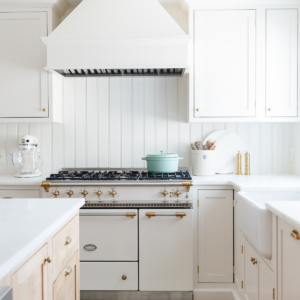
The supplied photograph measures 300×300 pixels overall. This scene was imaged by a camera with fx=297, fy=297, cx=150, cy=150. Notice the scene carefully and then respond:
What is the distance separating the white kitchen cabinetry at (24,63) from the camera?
243 centimetres

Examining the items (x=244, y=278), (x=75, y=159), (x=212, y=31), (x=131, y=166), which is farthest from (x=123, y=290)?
(x=212, y=31)

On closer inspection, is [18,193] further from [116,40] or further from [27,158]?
[116,40]

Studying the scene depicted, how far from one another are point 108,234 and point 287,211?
137 cm

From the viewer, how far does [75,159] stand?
281 centimetres

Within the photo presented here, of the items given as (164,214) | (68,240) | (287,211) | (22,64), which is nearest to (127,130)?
(164,214)

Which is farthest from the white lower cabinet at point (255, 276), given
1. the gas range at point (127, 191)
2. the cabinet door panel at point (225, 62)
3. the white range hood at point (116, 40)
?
the white range hood at point (116, 40)

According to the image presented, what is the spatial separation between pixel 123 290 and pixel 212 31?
2.12 metres

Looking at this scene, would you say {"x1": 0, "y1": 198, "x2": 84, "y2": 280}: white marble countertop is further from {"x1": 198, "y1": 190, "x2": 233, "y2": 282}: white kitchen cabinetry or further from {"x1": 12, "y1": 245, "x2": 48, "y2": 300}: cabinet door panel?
{"x1": 198, "y1": 190, "x2": 233, "y2": 282}: white kitchen cabinetry

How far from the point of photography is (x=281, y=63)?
2.39m

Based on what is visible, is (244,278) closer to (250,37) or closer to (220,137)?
(220,137)

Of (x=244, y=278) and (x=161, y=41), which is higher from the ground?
(x=161, y=41)

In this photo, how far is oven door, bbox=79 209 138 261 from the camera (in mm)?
2186

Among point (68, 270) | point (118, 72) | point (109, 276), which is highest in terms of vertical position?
point (118, 72)

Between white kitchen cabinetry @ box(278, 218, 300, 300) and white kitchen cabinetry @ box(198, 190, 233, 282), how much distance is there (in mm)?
947
